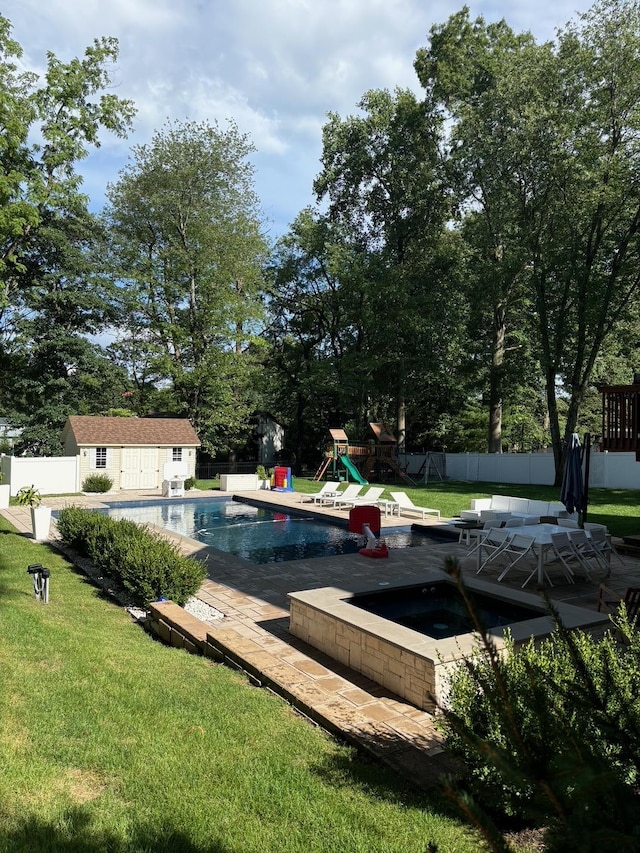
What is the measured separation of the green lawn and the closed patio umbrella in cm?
397

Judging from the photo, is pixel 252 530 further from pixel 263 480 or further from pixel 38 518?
pixel 263 480

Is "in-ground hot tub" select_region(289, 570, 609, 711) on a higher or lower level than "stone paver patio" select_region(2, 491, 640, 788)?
higher

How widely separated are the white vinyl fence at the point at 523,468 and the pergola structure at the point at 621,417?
12.4 meters

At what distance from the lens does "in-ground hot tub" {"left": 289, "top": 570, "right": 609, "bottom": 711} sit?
536 cm

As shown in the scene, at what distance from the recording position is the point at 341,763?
13.9 feet

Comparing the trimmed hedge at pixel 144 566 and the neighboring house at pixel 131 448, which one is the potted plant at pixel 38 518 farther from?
the neighboring house at pixel 131 448

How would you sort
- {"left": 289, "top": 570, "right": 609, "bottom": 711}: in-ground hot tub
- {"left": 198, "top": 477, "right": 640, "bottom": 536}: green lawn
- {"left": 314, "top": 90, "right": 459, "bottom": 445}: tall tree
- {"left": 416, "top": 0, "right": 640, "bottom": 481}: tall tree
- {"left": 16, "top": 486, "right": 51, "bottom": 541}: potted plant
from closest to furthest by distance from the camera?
{"left": 289, "top": 570, "right": 609, "bottom": 711}: in-ground hot tub
{"left": 16, "top": 486, "right": 51, "bottom": 541}: potted plant
{"left": 198, "top": 477, "right": 640, "bottom": 536}: green lawn
{"left": 416, "top": 0, "right": 640, "bottom": 481}: tall tree
{"left": 314, "top": 90, "right": 459, "bottom": 445}: tall tree

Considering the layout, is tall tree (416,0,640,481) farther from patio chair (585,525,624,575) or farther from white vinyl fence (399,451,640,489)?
patio chair (585,525,624,575)

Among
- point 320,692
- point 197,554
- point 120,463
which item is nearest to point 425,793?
point 320,692

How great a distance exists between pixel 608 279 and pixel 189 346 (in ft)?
73.8

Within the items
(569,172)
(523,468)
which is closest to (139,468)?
(523,468)

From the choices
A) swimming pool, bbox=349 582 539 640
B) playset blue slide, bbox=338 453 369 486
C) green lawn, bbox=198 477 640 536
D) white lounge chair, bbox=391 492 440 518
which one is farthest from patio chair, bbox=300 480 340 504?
swimming pool, bbox=349 582 539 640

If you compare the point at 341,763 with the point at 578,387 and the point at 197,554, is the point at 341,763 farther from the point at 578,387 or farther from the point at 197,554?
the point at 578,387

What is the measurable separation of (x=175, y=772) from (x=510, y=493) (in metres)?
22.5
